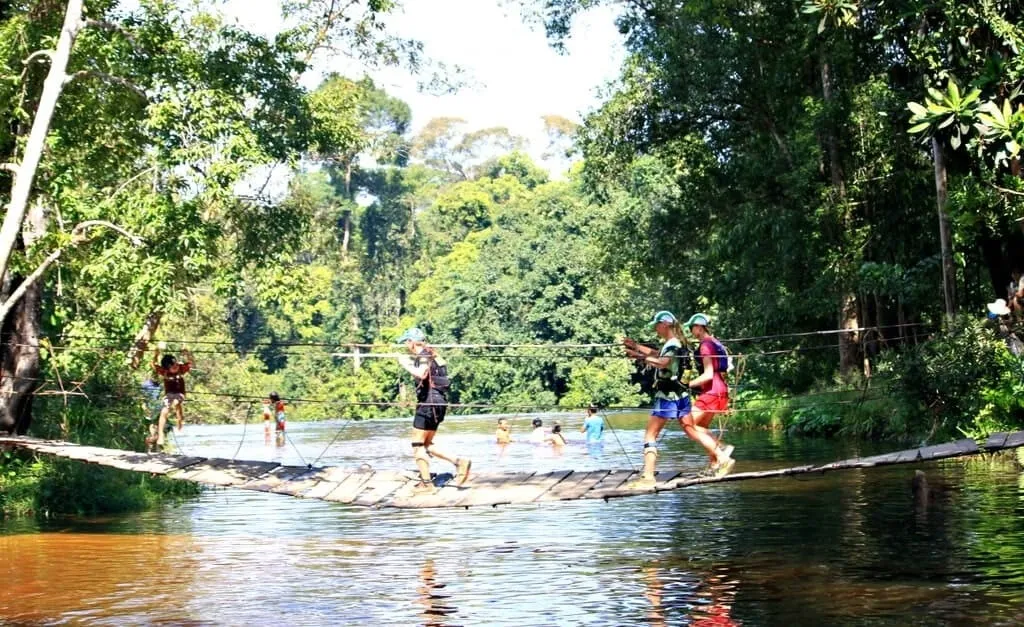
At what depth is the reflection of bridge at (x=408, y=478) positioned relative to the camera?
12.0 m

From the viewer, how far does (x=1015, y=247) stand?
19078 mm

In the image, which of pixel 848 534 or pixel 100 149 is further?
pixel 100 149

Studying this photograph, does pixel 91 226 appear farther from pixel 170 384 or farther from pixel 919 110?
pixel 919 110

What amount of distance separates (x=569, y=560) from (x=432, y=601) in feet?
7.98

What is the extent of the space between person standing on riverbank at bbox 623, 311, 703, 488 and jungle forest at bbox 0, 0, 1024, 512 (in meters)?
0.39

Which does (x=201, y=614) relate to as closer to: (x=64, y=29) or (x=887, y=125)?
(x=64, y=29)

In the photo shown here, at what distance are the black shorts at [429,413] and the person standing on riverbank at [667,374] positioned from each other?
6.75 ft

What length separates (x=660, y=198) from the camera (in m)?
50.6

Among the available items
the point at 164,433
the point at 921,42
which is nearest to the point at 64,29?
the point at 164,433

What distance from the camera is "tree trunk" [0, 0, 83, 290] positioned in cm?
1388

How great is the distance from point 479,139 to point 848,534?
280 ft

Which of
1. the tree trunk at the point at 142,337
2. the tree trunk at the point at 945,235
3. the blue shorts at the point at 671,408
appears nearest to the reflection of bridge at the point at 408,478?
the blue shorts at the point at 671,408

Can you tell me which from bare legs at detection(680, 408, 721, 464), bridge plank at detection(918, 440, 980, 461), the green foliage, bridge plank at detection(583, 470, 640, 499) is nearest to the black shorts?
bridge plank at detection(583, 470, 640, 499)

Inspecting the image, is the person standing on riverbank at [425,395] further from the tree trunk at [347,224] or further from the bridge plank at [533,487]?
the tree trunk at [347,224]
